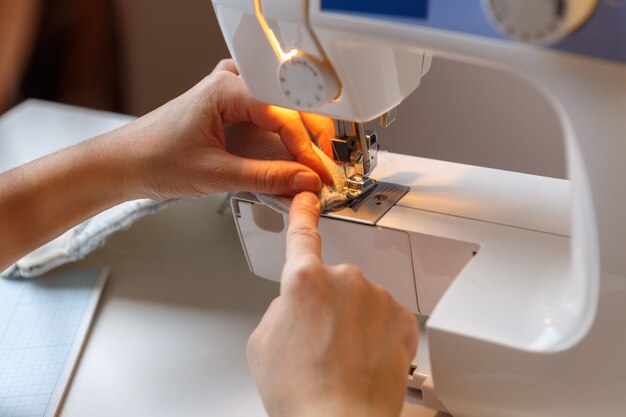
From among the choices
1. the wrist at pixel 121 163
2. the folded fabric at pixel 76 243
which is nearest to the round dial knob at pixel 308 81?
the wrist at pixel 121 163

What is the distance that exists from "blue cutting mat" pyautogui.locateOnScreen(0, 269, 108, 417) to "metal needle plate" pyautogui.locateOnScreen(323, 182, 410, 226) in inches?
16.0

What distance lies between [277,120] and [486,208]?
27cm

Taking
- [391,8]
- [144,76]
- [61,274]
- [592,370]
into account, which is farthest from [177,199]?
[144,76]

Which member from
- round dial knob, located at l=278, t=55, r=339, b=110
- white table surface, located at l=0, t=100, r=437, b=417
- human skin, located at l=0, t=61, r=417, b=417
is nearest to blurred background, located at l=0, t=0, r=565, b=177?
white table surface, located at l=0, t=100, r=437, b=417

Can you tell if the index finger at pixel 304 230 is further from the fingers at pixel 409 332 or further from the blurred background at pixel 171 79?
the blurred background at pixel 171 79

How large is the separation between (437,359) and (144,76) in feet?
4.94

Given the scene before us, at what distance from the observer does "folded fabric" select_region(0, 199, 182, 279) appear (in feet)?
3.96

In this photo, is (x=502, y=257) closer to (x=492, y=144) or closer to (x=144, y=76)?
(x=492, y=144)

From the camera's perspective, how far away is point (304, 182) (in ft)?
3.20

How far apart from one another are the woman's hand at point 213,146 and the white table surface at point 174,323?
18 cm

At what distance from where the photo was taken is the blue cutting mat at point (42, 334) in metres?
1.03

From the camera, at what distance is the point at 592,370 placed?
0.80 meters

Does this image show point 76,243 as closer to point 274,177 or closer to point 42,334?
point 42,334

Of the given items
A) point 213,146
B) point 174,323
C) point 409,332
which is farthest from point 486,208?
point 174,323
